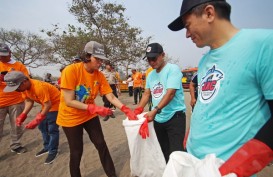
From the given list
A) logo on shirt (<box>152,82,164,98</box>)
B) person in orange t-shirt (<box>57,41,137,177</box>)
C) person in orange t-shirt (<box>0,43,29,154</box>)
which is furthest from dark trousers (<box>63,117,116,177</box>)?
person in orange t-shirt (<box>0,43,29,154</box>)

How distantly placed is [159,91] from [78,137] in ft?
3.85

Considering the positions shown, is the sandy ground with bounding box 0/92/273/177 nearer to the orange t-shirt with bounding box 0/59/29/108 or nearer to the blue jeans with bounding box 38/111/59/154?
the blue jeans with bounding box 38/111/59/154

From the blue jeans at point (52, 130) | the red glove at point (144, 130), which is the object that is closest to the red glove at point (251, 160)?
the red glove at point (144, 130)

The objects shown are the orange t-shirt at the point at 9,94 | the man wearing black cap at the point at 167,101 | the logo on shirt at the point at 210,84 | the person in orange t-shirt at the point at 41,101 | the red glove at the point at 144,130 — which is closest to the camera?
the logo on shirt at the point at 210,84

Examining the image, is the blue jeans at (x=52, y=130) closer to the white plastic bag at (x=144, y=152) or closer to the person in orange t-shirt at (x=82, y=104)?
the person in orange t-shirt at (x=82, y=104)

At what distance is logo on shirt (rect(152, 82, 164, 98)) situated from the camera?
2.55 metres

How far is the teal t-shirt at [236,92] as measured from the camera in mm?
907

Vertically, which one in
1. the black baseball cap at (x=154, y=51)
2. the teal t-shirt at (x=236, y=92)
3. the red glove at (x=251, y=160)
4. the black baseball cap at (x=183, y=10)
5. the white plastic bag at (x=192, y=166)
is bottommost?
the white plastic bag at (x=192, y=166)

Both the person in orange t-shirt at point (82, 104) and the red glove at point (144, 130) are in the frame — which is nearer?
the red glove at point (144, 130)

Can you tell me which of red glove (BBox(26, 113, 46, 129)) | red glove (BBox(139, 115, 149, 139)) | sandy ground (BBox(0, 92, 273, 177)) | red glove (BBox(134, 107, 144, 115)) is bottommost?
sandy ground (BBox(0, 92, 273, 177))

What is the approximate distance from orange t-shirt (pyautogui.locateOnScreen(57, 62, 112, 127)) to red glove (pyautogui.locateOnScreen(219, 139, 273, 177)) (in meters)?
2.01

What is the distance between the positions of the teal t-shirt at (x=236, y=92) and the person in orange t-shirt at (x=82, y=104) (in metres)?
1.34

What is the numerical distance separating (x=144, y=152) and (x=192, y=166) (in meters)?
1.40

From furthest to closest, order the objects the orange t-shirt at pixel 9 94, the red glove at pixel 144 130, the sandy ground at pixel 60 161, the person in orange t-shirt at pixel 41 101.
Answer: the orange t-shirt at pixel 9 94 < the sandy ground at pixel 60 161 < the person in orange t-shirt at pixel 41 101 < the red glove at pixel 144 130
